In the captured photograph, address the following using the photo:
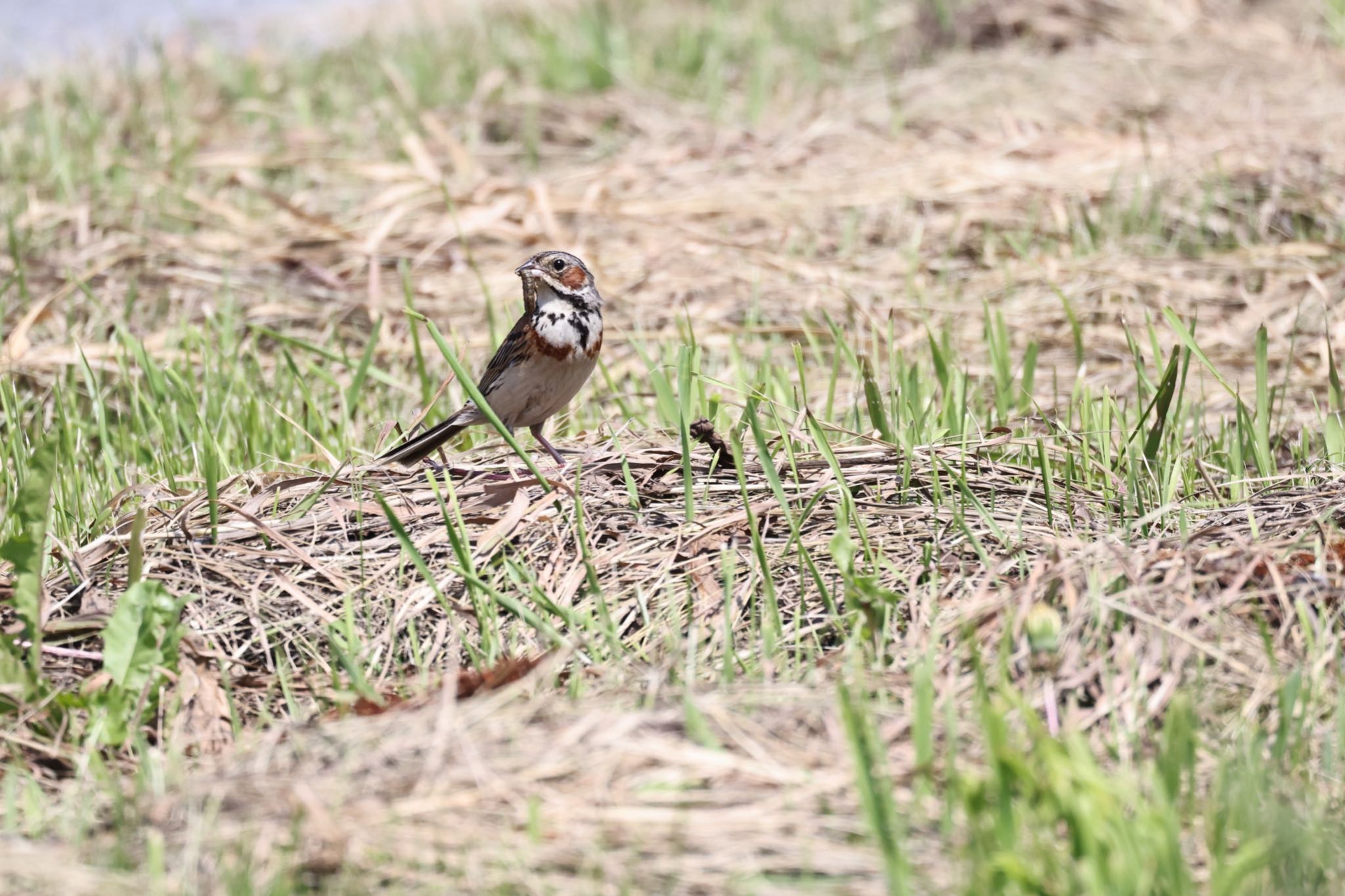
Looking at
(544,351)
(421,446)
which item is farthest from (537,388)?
(421,446)

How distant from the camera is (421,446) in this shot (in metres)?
4.18

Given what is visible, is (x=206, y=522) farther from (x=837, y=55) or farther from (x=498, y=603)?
(x=837, y=55)

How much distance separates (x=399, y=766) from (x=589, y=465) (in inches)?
62.2

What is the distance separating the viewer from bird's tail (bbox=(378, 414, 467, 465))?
13.6ft

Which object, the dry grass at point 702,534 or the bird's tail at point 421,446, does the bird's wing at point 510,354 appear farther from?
the bird's tail at point 421,446

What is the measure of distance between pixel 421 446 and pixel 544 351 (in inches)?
19.1

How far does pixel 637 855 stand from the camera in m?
2.22

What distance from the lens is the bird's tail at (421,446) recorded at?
413 centimetres

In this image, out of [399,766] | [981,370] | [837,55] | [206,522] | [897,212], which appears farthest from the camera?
[837,55]

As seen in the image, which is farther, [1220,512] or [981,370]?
[981,370]

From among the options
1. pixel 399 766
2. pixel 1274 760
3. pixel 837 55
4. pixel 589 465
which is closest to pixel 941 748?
pixel 1274 760

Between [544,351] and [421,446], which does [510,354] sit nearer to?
[544,351]

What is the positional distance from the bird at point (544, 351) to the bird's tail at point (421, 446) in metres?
0.02

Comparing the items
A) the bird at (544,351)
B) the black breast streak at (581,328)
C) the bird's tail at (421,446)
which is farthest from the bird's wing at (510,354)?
the bird's tail at (421,446)
